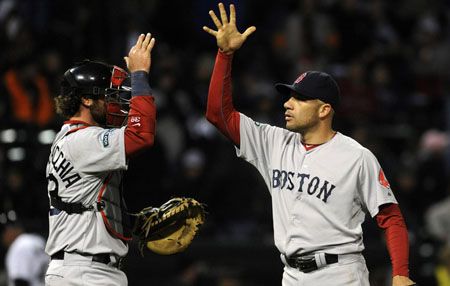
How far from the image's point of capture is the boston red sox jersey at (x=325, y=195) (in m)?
5.77

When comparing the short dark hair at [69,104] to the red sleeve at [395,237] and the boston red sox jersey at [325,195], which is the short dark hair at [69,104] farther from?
the red sleeve at [395,237]

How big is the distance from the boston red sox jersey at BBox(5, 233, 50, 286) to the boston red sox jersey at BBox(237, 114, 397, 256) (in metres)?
3.17

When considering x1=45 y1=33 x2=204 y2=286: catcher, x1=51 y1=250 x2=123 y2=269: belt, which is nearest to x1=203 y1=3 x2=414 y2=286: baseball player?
x1=45 y1=33 x2=204 y2=286: catcher

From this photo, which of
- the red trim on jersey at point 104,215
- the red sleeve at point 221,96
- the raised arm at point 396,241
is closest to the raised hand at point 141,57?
the red sleeve at point 221,96

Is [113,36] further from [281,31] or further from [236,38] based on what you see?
[236,38]

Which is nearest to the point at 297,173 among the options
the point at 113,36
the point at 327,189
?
the point at 327,189

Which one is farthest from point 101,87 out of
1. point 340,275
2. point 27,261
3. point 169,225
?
point 27,261

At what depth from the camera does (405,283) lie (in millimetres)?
5539

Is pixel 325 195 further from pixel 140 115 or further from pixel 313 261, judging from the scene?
pixel 140 115

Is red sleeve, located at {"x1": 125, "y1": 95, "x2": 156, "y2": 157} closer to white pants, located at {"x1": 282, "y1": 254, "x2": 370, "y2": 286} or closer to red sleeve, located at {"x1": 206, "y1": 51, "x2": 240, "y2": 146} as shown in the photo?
red sleeve, located at {"x1": 206, "y1": 51, "x2": 240, "y2": 146}

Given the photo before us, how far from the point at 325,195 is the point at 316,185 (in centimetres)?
8

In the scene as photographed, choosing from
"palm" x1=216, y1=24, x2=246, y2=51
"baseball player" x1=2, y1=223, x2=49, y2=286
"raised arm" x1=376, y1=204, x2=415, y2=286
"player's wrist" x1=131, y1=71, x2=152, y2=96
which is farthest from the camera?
"baseball player" x1=2, y1=223, x2=49, y2=286

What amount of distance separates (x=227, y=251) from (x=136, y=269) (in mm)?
968

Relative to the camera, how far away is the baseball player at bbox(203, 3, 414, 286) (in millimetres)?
5758
